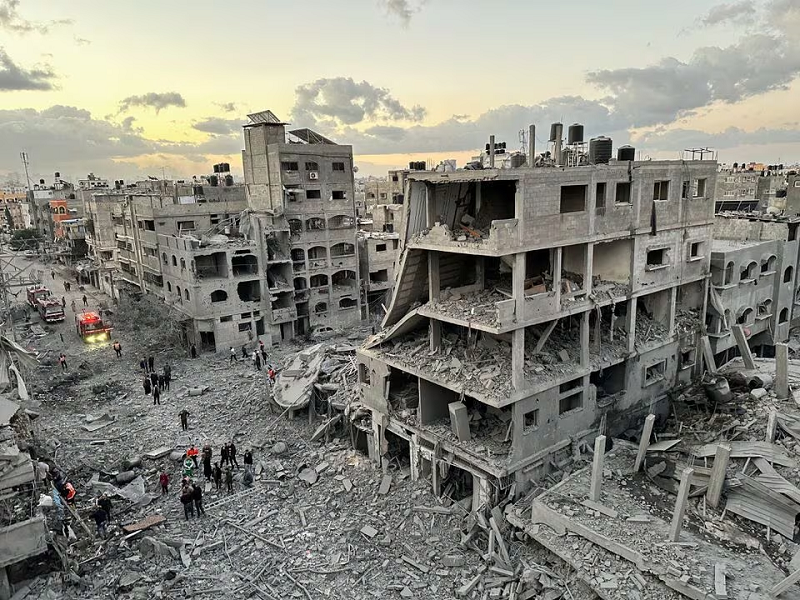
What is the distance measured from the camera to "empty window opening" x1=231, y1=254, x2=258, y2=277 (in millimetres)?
43050

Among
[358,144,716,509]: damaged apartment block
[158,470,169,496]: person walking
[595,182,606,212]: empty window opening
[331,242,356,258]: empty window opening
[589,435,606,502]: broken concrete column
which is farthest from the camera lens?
[331,242,356,258]: empty window opening

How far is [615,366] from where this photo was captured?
24.2 meters

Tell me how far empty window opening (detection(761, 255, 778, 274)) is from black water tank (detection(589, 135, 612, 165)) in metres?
16.4

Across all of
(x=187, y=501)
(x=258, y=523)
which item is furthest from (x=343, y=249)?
(x=258, y=523)

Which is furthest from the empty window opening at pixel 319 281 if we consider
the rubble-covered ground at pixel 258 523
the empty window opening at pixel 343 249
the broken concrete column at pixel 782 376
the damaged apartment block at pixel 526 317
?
the broken concrete column at pixel 782 376

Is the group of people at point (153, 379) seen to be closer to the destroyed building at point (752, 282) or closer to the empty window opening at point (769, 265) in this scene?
the destroyed building at point (752, 282)

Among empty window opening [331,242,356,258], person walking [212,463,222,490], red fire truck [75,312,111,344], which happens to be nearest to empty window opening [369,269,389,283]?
empty window opening [331,242,356,258]

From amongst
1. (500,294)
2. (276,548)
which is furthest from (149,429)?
(500,294)

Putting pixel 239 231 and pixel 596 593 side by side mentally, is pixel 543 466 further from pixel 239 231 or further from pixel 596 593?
pixel 239 231

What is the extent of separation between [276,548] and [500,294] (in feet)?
A: 41.9

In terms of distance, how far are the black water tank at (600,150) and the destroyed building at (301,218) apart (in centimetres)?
2660

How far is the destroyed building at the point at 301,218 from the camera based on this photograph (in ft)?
143

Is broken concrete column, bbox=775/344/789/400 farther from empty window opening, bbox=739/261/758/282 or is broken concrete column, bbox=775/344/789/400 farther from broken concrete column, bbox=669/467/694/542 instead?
empty window opening, bbox=739/261/758/282

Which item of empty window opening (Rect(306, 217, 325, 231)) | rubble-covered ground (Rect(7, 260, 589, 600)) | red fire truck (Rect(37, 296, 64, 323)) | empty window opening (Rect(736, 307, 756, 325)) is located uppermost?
empty window opening (Rect(306, 217, 325, 231))
